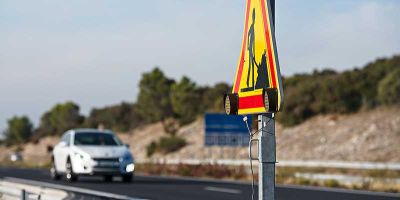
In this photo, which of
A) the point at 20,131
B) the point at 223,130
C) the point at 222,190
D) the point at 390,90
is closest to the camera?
the point at 222,190

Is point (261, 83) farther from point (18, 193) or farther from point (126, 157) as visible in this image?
point (126, 157)

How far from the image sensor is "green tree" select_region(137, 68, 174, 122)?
76.4 meters

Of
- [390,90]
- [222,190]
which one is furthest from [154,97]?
[222,190]

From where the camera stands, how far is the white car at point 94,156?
82.9 ft

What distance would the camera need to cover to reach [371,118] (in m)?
49.4

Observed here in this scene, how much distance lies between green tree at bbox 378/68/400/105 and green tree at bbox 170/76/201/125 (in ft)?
75.8

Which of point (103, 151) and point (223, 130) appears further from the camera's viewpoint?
point (223, 130)

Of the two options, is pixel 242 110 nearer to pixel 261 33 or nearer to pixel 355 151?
pixel 261 33

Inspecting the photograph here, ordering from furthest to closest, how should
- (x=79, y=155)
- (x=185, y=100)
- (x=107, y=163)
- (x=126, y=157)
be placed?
(x=185, y=100) < (x=79, y=155) < (x=126, y=157) < (x=107, y=163)

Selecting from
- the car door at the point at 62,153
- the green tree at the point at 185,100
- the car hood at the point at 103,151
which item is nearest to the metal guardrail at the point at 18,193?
the car hood at the point at 103,151

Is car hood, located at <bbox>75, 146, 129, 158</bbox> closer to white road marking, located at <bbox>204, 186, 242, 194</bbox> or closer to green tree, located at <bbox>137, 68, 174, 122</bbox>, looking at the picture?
white road marking, located at <bbox>204, 186, 242, 194</bbox>

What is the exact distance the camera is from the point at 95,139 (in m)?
26.7

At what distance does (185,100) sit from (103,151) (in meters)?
48.4

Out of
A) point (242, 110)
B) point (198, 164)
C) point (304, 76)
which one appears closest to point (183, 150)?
point (304, 76)
